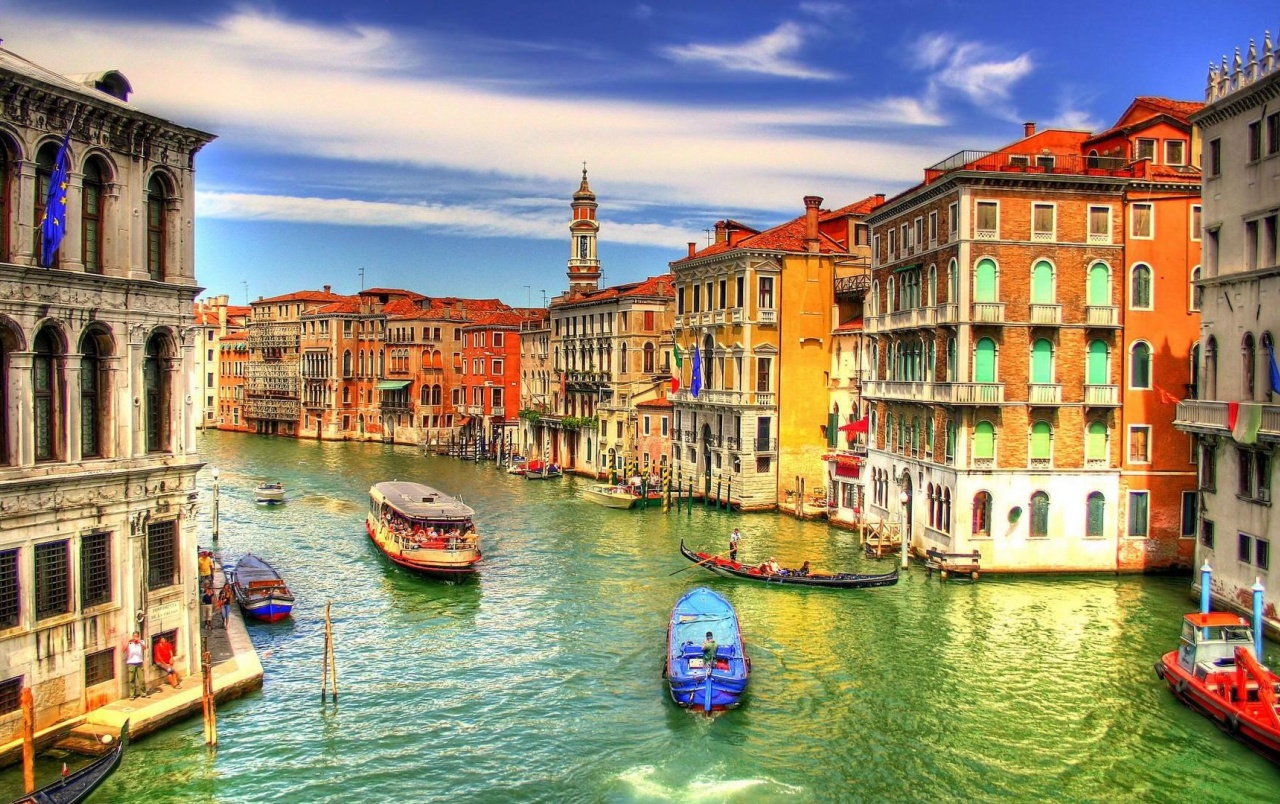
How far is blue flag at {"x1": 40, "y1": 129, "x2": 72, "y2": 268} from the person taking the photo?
15.2 meters

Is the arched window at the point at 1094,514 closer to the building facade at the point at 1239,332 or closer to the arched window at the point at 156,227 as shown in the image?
the building facade at the point at 1239,332

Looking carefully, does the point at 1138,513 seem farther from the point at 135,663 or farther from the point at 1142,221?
the point at 135,663

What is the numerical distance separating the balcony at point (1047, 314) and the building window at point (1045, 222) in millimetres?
1857

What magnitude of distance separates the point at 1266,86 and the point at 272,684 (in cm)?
2283

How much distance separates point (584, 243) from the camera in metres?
78.4

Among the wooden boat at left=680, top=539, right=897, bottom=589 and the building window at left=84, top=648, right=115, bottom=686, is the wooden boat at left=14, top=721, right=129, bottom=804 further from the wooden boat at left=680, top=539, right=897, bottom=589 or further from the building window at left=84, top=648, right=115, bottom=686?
the wooden boat at left=680, top=539, right=897, bottom=589

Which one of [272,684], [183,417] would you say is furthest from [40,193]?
[272,684]

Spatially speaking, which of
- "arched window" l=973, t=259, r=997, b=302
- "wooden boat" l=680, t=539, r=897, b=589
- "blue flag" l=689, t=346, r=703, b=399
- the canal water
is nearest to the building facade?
the canal water

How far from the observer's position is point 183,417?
17812 millimetres

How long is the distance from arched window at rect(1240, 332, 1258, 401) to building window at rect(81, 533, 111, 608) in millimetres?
21997

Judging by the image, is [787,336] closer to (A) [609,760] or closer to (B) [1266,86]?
(B) [1266,86]

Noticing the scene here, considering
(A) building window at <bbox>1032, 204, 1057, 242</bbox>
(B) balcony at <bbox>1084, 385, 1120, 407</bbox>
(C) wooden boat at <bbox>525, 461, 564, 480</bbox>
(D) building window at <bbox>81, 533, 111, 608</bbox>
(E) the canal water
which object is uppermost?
(A) building window at <bbox>1032, 204, 1057, 242</bbox>

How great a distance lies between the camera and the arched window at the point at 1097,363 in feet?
97.3

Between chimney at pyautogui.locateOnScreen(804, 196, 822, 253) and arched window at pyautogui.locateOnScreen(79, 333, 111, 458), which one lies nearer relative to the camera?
arched window at pyautogui.locateOnScreen(79, 333, 111, 458)
